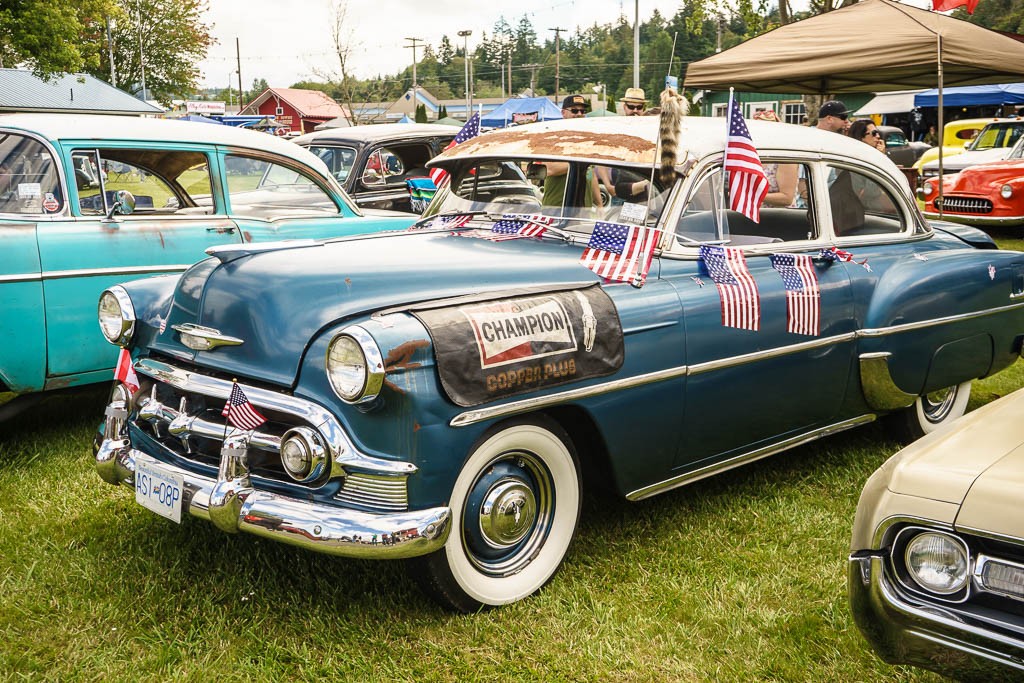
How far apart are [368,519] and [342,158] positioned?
277 inches

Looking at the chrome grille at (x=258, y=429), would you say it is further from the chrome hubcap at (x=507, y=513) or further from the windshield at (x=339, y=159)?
the windshield at (x=339, y=159)

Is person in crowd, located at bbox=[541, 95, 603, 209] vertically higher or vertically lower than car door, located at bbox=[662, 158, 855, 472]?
higher

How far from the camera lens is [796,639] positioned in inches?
116

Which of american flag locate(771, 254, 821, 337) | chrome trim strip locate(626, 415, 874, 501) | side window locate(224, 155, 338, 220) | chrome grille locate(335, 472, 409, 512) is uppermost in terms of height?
side window locate(224, 155, 338, 220)

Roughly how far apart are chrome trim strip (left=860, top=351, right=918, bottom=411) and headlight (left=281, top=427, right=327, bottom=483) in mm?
2529

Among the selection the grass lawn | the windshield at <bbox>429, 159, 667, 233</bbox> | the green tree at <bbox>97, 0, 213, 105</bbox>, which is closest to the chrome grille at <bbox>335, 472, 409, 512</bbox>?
the grass lawn

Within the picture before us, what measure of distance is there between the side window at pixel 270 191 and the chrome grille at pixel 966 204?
29.7 feet

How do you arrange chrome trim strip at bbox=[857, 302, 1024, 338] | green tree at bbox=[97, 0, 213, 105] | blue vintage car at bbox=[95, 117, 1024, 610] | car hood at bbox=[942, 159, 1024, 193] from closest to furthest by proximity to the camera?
blue vintage car at bbox=[95, 117, 1024, 610] → chrome trim strip at bbox=[857, 302, 1024, 338] → car hood at bbox=[942, 159, 1024, 193] → green tree at bbox=[97, 0, 213, 105]

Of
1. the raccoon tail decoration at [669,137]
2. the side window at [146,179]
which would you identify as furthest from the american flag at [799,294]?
the side window at [146,179]

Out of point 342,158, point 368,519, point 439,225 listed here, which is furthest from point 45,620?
point 342,158

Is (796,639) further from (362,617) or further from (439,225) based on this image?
(439,225)

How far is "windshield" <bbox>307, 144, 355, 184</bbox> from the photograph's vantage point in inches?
355

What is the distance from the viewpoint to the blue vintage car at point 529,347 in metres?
2.68

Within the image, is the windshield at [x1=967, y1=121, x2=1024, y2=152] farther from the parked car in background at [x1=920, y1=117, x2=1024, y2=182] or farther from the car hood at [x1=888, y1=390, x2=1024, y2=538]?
the car hood at [x1=888, y1=390, x2=1024, y2=538]
